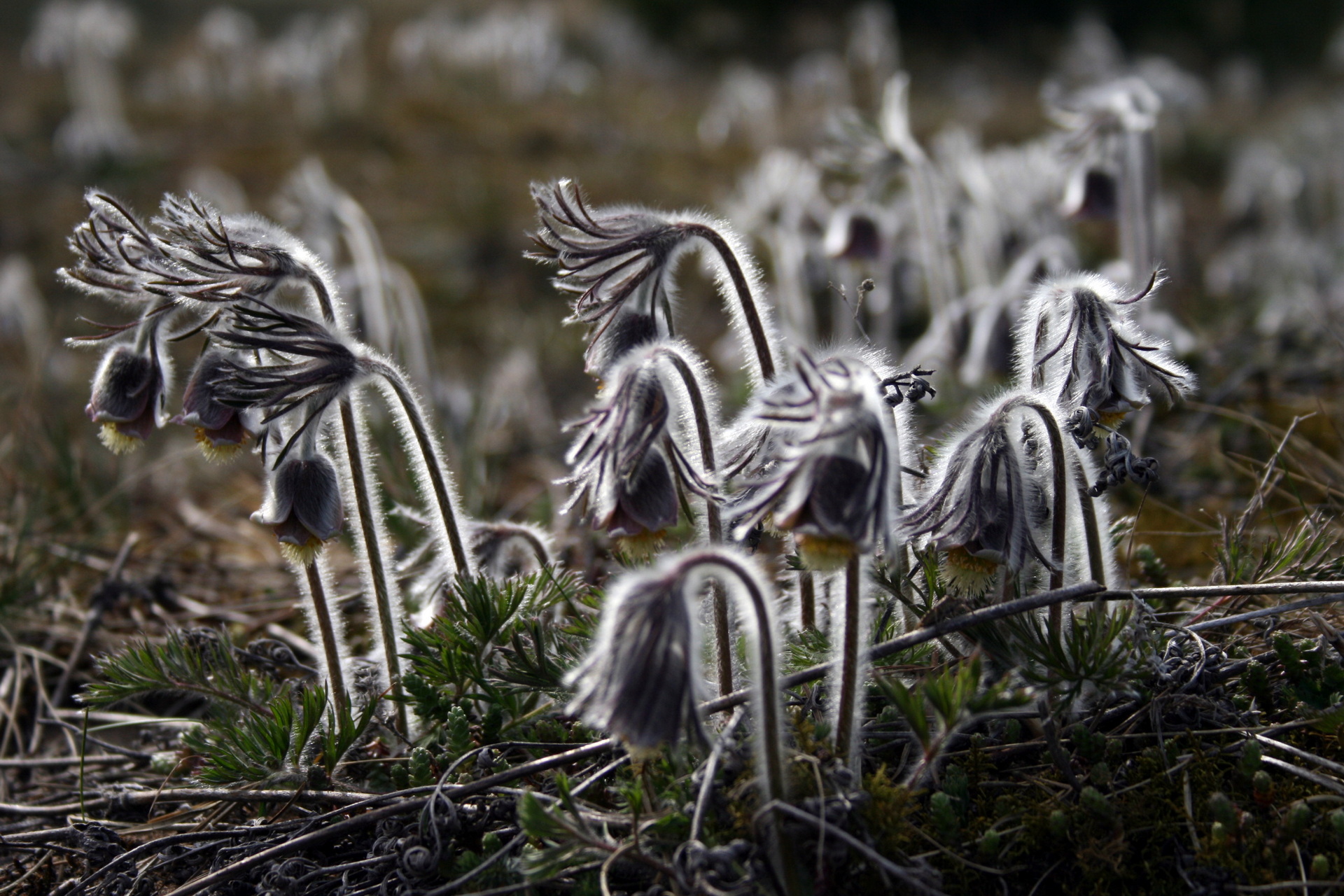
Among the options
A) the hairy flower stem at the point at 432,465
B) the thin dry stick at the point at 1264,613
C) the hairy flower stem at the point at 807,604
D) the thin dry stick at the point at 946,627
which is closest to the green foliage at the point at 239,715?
the hairy flower stem at the point at 432,465

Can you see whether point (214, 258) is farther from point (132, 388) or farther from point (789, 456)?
point (789, 456)

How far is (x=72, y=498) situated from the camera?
374 cm

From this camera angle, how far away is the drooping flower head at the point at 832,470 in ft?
5.19

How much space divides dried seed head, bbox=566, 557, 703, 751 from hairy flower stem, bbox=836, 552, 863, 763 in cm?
31

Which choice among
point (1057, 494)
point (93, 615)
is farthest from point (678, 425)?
point (93, 615)

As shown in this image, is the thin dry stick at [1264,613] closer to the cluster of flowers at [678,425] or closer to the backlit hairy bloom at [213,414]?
the cluster of flowers at [678,425]

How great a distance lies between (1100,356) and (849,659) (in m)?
0.85

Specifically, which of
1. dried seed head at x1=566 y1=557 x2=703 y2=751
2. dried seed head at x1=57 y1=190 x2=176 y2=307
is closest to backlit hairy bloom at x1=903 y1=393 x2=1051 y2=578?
dried seed head at x1=566 y1=557 x2=703 y2=751

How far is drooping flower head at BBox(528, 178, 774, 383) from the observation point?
2.08 m

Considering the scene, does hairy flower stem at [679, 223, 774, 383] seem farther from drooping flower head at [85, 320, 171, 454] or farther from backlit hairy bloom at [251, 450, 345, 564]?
drooping flower head at [85, 320, 171, 454]

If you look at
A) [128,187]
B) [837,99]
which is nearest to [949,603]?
[128,187]

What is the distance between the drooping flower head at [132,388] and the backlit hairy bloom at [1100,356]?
6.28 ft

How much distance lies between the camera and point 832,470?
159cm

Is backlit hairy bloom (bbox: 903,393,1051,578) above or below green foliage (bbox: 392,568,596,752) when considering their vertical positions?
above
